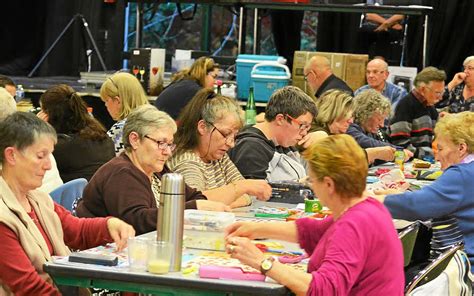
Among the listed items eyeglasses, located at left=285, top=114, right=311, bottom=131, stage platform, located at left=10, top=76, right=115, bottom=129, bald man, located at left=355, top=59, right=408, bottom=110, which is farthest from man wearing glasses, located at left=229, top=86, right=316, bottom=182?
stage platform, located at left=10, top=76, right=115, bottom=129

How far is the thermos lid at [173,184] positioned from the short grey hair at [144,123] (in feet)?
3.05

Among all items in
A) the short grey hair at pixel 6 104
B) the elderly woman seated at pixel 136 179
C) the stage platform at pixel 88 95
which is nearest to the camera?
the elderly woman seated at pixel 136 179

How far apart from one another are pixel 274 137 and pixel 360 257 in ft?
8.35

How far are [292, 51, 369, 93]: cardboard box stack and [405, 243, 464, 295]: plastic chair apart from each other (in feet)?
20.2

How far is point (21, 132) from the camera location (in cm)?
364

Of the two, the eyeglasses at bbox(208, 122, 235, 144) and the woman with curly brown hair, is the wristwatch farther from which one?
the woman with curly brown hair

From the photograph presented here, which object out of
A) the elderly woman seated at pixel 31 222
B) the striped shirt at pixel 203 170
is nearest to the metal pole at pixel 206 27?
the striped shirt at pixel 203 170

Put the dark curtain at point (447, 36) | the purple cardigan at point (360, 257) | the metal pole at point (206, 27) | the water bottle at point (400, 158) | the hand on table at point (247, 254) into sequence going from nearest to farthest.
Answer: the purple cardigan at point (360, 257) < the hand on table at point (247, 254) < the water bottle at point (400, 158) < the dark curtain at point (447, 36) < the metal pole at point (206, 27)

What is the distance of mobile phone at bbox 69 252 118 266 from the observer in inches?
134

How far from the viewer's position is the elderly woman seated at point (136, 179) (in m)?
4.07

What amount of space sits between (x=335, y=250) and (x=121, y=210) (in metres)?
1.19

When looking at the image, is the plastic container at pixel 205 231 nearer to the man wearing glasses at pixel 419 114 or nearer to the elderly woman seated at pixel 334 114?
the elderly woman seated at pixel 334 114

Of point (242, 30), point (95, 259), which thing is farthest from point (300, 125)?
point (242, 30)

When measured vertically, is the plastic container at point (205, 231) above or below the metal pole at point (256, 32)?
below
